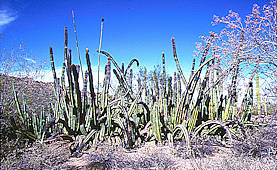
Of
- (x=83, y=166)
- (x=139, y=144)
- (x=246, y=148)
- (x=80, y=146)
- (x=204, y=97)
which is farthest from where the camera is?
(x=204, y=97)

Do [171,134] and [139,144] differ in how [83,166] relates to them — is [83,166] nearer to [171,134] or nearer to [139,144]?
[139,144]

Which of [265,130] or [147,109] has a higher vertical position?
[147,109]

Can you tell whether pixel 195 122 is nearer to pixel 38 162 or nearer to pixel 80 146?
pixel 80 146

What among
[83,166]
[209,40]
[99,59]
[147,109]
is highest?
[209,40]

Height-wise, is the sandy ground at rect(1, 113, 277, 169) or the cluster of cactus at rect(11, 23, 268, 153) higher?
the cluster of cactus at rect(11, 23, 268, 153)

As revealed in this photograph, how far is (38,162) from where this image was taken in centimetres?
261

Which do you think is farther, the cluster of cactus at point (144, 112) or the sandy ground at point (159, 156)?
the cluster of cactus at point (144, 112)

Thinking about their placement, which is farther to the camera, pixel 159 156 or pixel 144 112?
pixel 144 112

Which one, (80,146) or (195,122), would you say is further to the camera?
(195,122)

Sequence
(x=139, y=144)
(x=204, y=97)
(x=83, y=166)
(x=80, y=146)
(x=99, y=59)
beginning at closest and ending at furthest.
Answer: (x=83, y=166) → (x=80, y=146) → (x=139, y=144) → (x=99, y=59) → (x=204, y=97)

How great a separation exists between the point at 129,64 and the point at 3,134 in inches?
103

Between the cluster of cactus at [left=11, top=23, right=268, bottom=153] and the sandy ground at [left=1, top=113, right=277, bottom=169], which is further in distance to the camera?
the cluster of cactus at [left=11, top=23, right=268, bottom=153]

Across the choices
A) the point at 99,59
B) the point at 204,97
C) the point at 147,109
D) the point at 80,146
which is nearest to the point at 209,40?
the point at 204,97

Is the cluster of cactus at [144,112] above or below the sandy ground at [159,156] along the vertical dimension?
above
